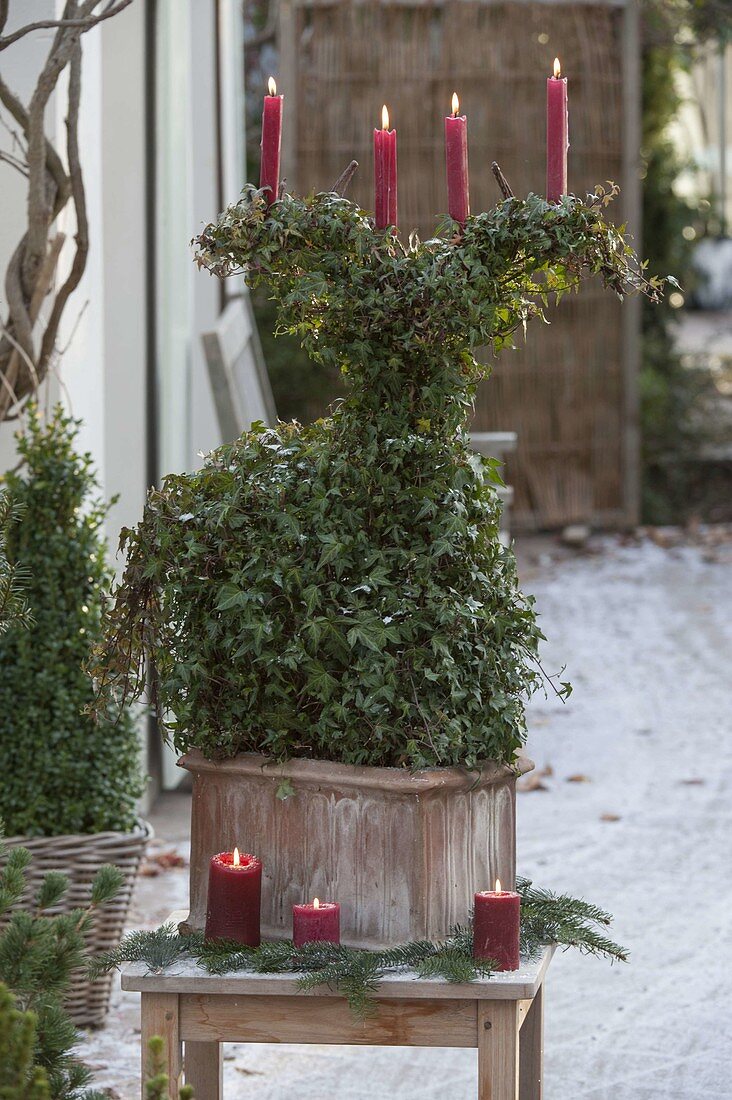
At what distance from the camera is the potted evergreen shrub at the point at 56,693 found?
291 cm

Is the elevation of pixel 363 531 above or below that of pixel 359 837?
above

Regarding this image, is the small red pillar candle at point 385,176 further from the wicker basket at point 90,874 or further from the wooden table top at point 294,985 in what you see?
the wicker basket at point 90,874

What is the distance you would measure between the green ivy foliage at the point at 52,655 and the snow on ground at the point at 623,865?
0.50 meters

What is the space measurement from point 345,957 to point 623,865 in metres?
2.33

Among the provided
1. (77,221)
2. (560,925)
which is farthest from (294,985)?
(77,221)

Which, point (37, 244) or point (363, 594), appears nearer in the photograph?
point (363, 594)

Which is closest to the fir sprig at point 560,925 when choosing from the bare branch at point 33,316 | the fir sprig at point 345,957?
the fir sprig at point 345,957

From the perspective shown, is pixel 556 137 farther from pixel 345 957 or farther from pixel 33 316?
pixel 33 316

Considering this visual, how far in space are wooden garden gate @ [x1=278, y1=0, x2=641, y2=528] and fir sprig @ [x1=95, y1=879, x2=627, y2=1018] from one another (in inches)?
239

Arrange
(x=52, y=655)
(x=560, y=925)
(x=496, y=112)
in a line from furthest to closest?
(x=496, y=112) < (x=52, y=655) < (x=560, y=925)

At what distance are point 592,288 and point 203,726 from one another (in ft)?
21.3

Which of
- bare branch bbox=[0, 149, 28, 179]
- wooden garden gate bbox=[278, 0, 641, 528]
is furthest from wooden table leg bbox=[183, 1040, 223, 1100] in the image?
wooden garden gate bbox=[278, 0, 641, 528]

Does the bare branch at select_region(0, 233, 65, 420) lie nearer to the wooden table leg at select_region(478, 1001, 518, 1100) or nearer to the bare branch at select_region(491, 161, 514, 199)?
the bare branch at select_region(491, 161, 514, 199)

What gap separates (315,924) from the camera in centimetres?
192
